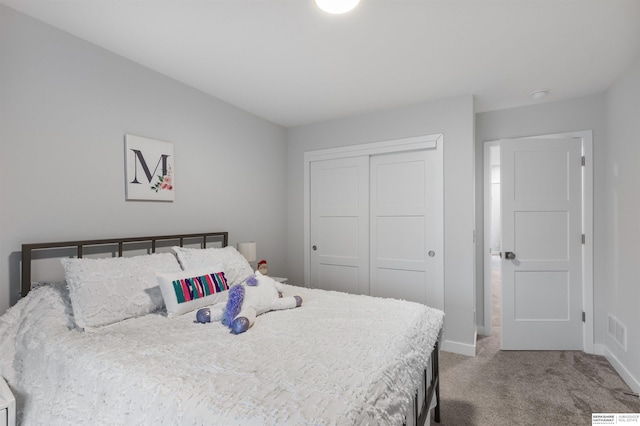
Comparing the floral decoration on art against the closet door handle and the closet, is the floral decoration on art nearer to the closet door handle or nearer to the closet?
the closet

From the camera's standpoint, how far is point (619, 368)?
2.62m

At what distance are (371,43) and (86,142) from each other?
2.11m

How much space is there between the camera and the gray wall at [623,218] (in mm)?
2375

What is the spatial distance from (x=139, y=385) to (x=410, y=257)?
2817mm

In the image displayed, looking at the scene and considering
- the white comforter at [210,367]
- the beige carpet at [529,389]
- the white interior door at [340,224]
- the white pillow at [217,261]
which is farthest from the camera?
the white interior door at [340,224]

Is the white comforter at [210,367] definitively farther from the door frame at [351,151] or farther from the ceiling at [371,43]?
the door frame at [351,151]

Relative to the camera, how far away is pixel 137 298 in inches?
74.3

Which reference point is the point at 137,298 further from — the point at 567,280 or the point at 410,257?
the point at 567,280

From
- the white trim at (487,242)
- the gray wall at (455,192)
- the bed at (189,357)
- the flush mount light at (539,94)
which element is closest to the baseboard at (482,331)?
the white trim at (487,242)

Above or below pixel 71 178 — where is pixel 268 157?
above

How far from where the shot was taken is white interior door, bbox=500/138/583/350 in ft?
10.2

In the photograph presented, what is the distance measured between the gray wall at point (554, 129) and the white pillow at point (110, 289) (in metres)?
3.32

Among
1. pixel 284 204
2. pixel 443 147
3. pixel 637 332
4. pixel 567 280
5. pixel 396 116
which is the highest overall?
pixel 396 116

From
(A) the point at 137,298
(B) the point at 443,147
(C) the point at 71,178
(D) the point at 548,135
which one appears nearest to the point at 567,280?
(D) the point at 548,135
